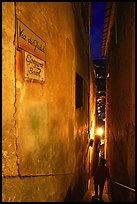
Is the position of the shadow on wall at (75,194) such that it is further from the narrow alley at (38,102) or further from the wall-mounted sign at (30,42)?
the wall-mounted sign at (30,42)

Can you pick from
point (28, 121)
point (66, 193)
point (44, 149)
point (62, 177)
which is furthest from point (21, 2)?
point (66, 193)

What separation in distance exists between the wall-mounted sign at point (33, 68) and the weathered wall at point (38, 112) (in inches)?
4.0

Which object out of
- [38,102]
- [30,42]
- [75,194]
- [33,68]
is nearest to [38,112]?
[38,102]

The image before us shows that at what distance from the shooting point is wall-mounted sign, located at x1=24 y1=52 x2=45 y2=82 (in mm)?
3042

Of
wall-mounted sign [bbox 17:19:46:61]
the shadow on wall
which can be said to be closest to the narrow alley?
wall-mounted sign [bbox 17:19:46:61]

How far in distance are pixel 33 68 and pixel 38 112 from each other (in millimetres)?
678

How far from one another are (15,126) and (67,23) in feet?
11.5

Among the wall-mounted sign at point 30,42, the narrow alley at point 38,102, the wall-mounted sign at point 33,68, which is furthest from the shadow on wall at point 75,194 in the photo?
the wall-mounted sign at point 30,42

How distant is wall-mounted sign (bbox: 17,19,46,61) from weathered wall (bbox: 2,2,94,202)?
0.09 m

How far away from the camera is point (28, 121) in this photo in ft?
10.3

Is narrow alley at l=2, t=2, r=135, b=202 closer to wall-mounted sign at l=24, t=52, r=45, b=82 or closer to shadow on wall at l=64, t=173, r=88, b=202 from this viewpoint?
wall-mounted sign at l=24, t=52, r=45, b=82

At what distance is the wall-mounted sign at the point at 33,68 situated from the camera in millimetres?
3042

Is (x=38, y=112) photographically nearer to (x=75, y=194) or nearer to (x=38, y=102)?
(x=38, y=102)

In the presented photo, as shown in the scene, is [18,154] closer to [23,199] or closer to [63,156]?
[23,199]
